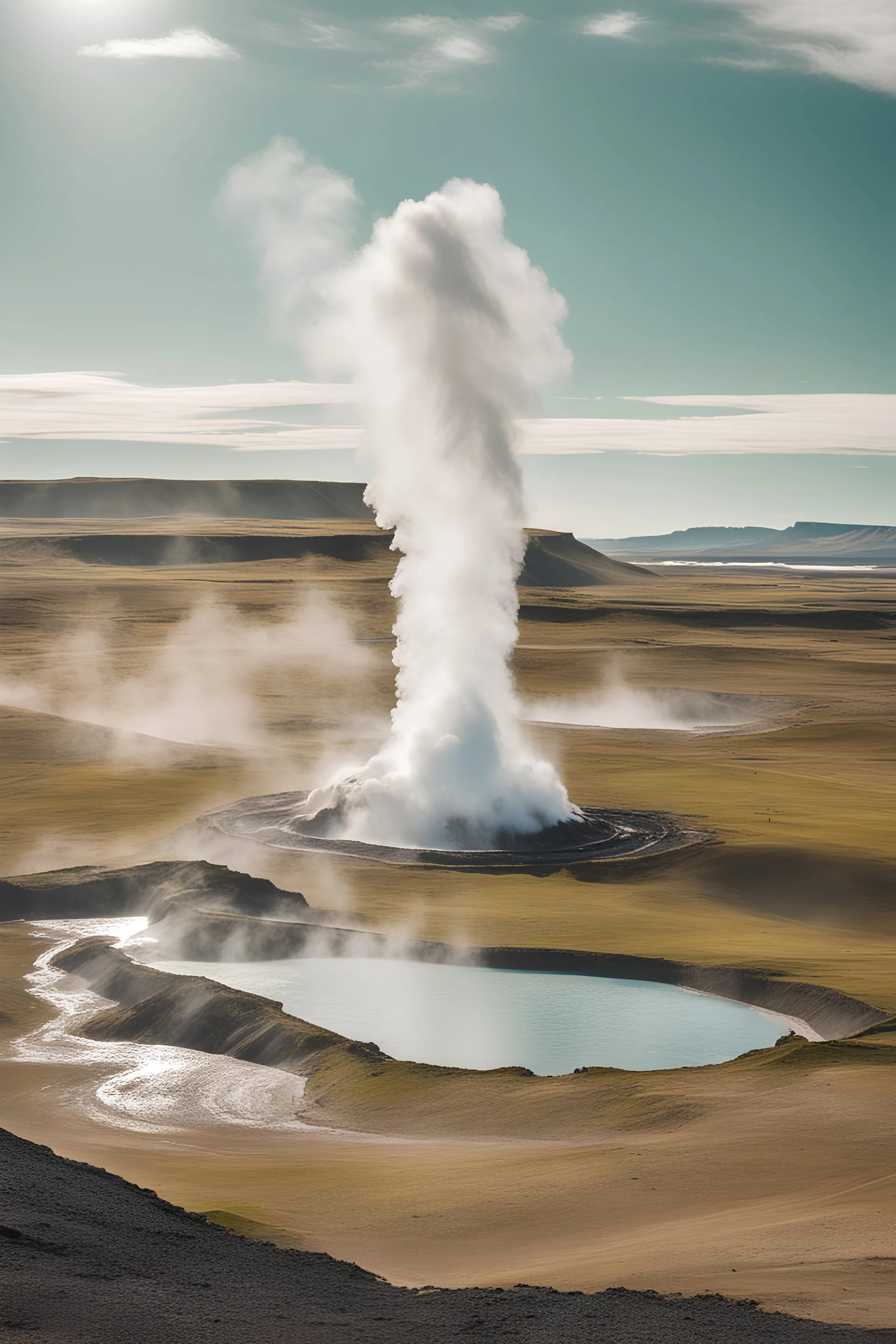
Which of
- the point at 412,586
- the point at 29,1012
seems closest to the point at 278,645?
the point at 412,586

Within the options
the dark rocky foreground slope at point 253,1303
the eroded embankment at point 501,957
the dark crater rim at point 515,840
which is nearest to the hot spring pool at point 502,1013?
the eroded embankment at point 501,957

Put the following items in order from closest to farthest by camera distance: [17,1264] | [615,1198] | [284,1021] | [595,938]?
1. [17,1264]
2. [615,1198]
3. [284,1021]
4. [595,938]

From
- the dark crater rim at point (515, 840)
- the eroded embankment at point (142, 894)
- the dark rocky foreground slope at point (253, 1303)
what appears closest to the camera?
the dark rocky foreground slope at point (253, 1303)

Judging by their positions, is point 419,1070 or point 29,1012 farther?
point 29,1012

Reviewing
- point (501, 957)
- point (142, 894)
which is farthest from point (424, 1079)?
point (142, 894)

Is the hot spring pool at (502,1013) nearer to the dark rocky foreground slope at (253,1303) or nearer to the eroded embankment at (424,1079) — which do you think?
the eroded embankment at (424,1079)

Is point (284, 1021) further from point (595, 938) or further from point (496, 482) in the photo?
point (496, 482)
